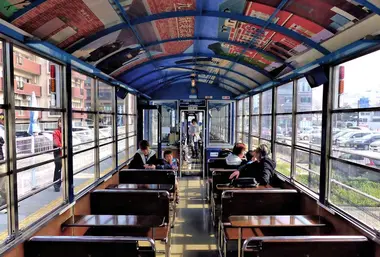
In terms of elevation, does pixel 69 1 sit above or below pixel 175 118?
above

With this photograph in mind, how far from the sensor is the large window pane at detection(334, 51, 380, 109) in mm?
2932

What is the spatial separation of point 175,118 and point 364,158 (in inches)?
265

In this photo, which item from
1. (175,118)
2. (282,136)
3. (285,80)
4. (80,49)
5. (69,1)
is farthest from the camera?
(175,118)

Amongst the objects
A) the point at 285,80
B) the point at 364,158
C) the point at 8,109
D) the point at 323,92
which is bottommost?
the point at 364,158

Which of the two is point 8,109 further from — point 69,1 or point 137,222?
point 137,222

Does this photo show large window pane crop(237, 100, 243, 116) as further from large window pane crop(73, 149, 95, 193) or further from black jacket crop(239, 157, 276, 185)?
large window pane crop(73, 149, 95, 193)

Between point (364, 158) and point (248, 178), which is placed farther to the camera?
point (248, 178)

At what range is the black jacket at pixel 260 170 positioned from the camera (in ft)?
15.9

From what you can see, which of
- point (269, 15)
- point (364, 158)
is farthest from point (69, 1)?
point (364, 158)

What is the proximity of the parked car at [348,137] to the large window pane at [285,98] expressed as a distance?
169 cm

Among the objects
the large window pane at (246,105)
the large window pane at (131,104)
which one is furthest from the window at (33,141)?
the large window pane at (246,105)

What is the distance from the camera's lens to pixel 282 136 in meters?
5.64

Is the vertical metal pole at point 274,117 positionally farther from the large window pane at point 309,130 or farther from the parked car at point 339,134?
the parked car at point 339,134

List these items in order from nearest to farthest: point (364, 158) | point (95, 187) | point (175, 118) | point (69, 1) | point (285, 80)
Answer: point (69, 1)
point (364, 158)
point (95, 187)
point (285, 80)
point (175, 118)
